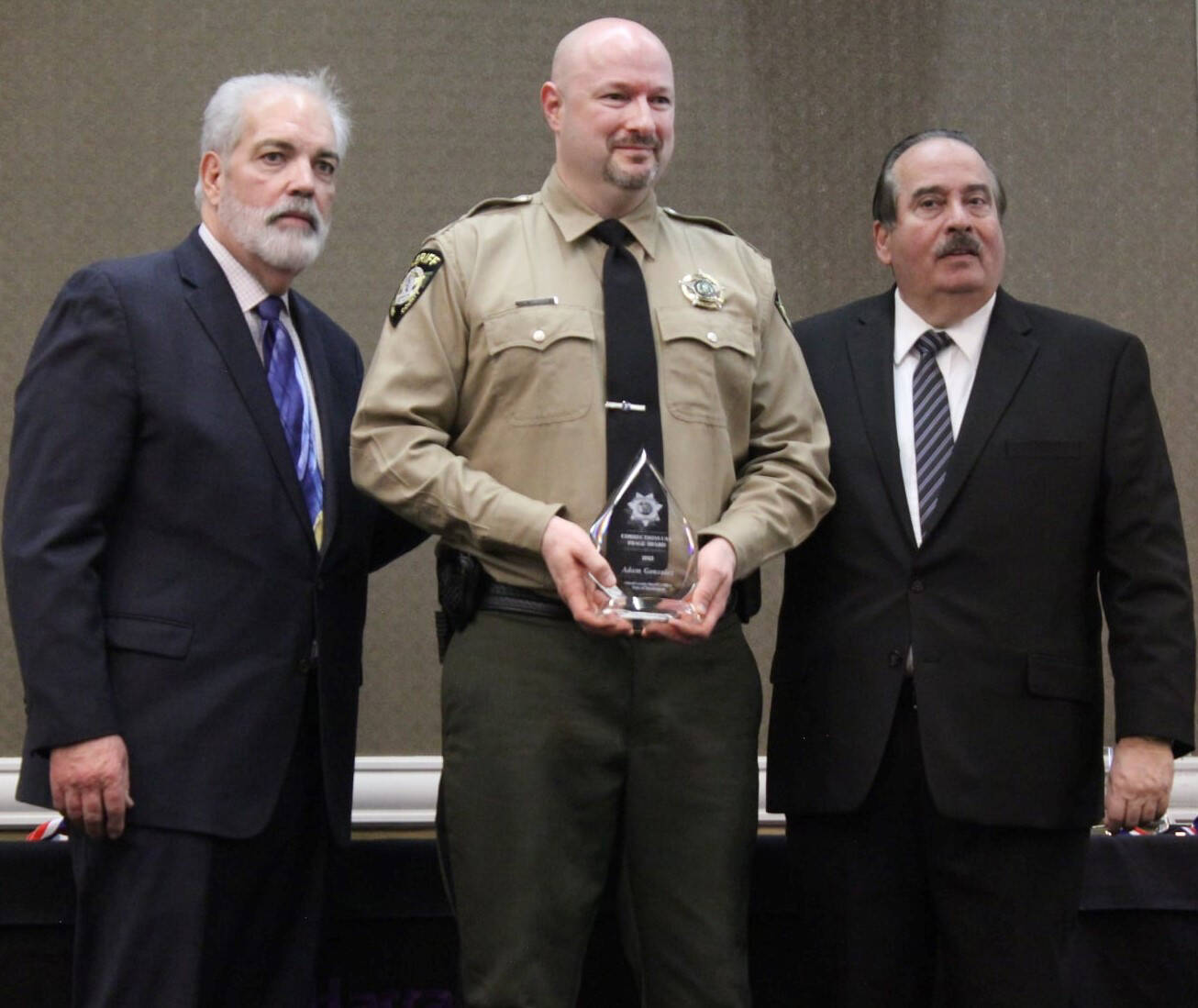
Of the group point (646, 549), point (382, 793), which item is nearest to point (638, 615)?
point (646, 549)

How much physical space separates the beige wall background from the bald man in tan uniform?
52.5 inches

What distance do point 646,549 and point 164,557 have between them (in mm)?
671

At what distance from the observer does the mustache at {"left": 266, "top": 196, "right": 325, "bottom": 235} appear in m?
2.29

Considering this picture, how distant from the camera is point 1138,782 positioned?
7.34 ft

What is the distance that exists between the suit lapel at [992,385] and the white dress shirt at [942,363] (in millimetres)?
19

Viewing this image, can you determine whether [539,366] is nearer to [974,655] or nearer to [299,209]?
[299,209]

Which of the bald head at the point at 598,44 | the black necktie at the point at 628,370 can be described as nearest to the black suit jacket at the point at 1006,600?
the black necktie at the point at 628,370

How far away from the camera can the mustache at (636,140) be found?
7.00 ft

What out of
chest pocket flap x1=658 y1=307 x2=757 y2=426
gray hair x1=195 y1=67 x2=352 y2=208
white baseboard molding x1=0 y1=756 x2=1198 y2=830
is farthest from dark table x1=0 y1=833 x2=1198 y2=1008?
gray hair x1=195 y1=67 x2=352 y2=208

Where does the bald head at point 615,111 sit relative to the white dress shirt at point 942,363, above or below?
above

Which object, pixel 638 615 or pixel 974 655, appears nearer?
pixel 638 615

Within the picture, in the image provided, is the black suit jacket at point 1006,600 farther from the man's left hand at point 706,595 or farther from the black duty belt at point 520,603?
the black duty belt at point 520,603

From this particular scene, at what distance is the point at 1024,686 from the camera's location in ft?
7.27

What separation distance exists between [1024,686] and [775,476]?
475mm
